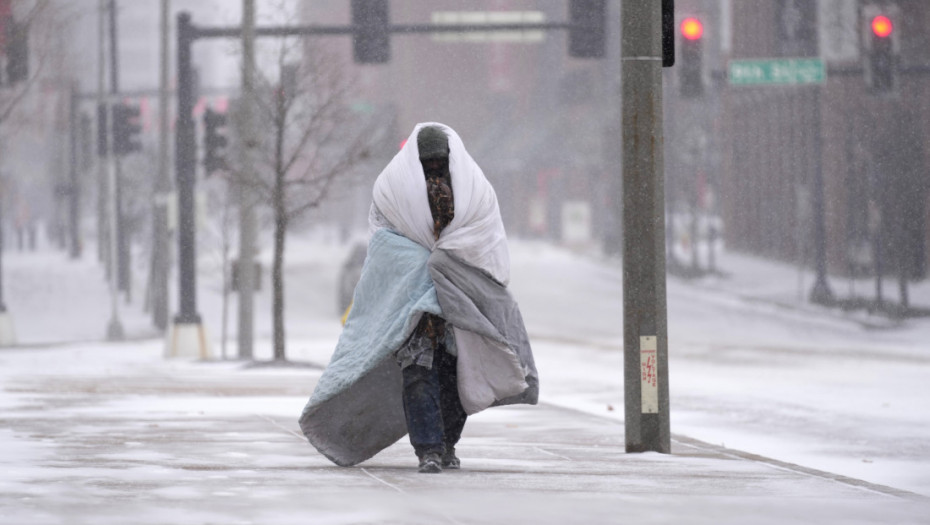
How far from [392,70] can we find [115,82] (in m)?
58.7

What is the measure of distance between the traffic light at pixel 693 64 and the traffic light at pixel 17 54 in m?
10.5

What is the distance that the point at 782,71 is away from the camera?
87.7ft

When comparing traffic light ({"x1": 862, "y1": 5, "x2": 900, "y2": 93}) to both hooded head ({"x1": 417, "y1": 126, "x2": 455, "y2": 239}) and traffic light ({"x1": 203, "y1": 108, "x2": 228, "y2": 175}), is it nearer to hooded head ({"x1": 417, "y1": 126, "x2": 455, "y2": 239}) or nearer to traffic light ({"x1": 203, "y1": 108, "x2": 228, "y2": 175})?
traffic light ({"x1": 203, "y1": 108, "x2": 228, "y2": 175})

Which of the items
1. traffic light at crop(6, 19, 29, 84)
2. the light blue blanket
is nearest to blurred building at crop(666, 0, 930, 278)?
traffic light at crop(6, 19, 29, 84)

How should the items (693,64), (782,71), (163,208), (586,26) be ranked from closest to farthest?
1. (586,26)
2. (693,64)
3. (782,71)
4. (163,208)

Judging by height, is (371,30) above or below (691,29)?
below

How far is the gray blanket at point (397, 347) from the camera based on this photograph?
7676 millimetres

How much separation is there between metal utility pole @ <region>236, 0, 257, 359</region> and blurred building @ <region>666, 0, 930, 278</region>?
294 inches

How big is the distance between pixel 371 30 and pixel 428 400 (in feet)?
47.4

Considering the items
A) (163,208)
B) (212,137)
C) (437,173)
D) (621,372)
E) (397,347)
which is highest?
(212,137)

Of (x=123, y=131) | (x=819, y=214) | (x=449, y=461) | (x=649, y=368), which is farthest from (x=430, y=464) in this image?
(x=819, y=214)

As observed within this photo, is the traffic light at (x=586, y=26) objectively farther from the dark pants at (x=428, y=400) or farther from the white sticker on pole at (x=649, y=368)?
the dark pants at (x=428, y=400)

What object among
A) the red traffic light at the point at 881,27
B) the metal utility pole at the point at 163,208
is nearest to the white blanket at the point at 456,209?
the red traffic light at the point at 881,27

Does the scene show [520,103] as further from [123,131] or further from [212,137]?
[212,137]
